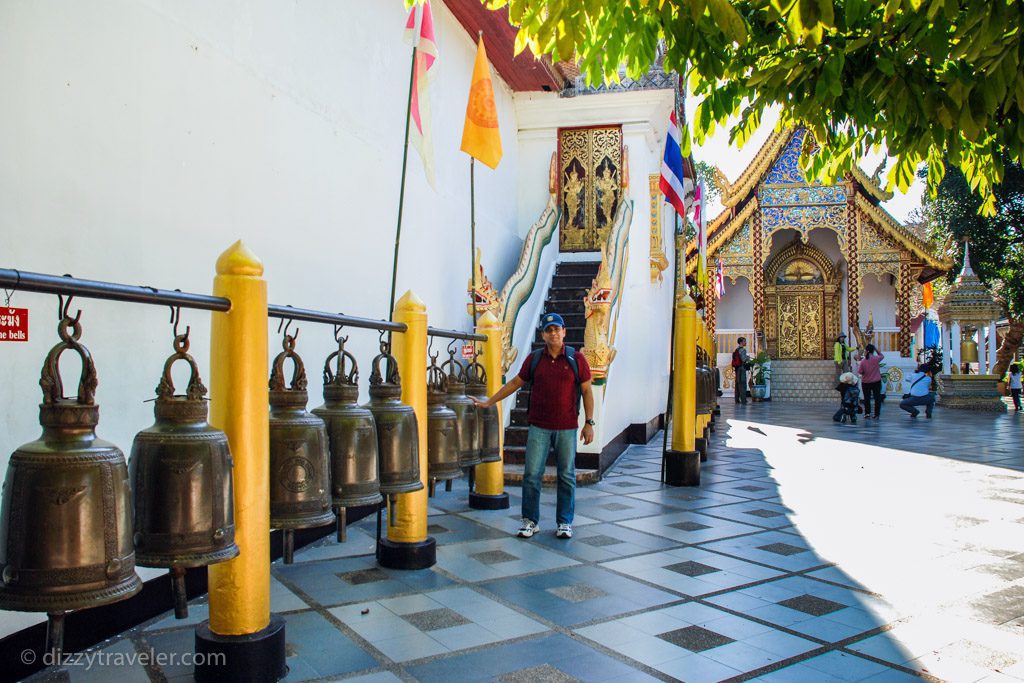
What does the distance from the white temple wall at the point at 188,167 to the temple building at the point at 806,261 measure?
18482 mm

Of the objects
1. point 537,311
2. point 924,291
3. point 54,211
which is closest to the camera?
point 54,211

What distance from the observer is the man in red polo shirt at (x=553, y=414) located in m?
5.86

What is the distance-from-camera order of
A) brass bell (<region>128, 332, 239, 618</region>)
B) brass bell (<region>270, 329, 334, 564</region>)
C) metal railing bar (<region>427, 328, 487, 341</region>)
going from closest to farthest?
1. brass bell (<region>128, 332, 239, 618</region>)
2. brass bell (<region>270, 329, 334, 564</region>)
3. metal railing bar (<region>427, 328, 487, 341</region>)

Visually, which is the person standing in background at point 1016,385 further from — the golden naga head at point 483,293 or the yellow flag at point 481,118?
the yellow flag at point 481,118

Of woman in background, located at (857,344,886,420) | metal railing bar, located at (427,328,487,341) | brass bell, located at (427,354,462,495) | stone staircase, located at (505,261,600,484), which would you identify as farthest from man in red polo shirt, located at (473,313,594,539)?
woman in background, located at (857,344,886,420)

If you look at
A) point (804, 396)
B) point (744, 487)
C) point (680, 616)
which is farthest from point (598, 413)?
point (804, 396)

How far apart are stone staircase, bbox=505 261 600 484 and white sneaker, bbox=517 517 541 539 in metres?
2.18

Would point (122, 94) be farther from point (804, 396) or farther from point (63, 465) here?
point (804, 396)

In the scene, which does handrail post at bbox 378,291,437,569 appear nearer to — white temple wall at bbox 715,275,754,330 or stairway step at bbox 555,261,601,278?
stairway step at bbox 555,261,601,278

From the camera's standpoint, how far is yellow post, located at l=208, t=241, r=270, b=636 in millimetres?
3002

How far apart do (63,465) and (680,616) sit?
312 cm

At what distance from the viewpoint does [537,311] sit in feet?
34.0

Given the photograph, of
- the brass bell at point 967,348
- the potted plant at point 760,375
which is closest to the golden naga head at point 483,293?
the potted plant at point 760,375

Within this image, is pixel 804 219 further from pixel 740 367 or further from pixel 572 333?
pixel 572 333
